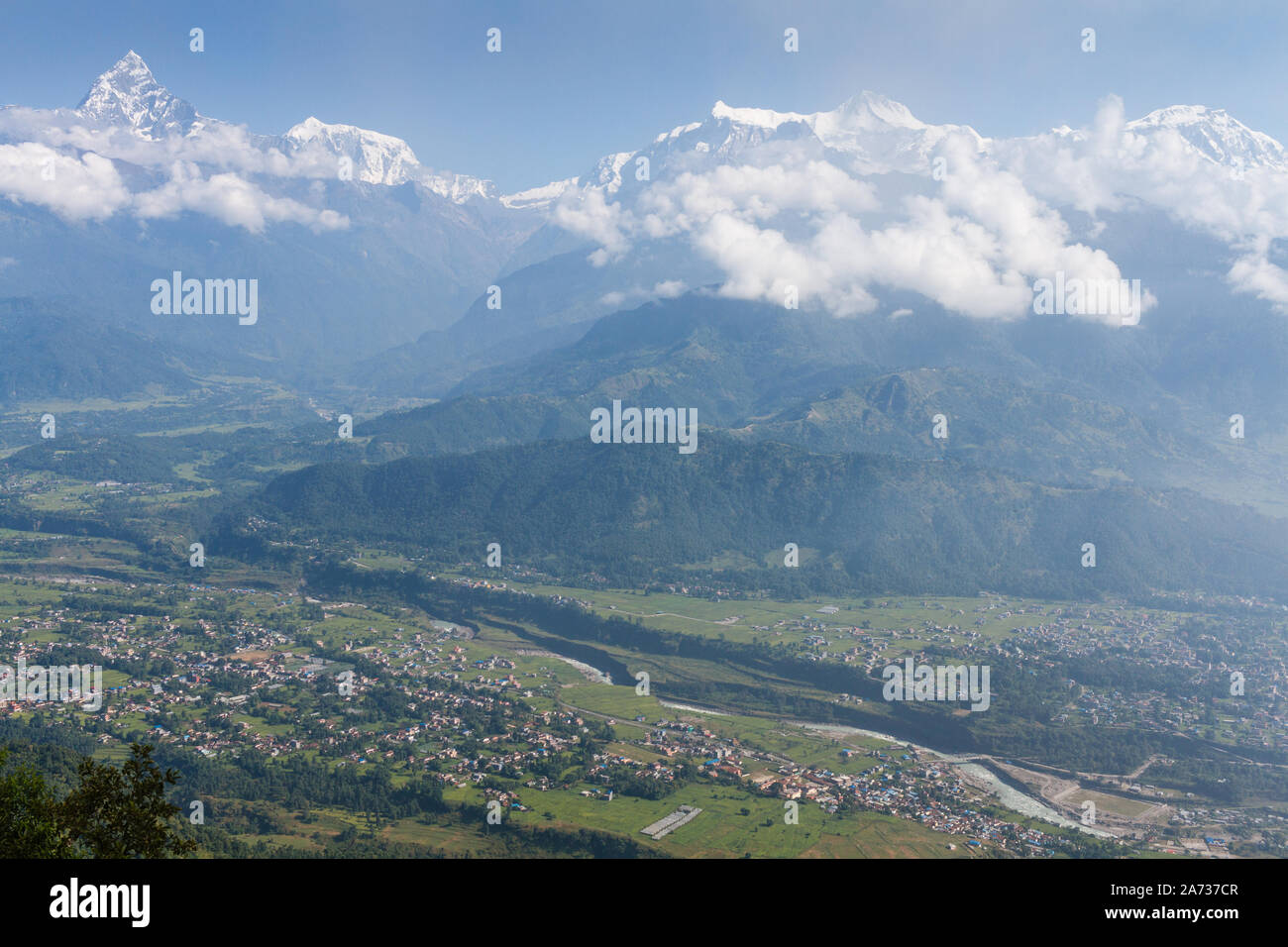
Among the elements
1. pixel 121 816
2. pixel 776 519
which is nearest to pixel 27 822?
pixel 121 816

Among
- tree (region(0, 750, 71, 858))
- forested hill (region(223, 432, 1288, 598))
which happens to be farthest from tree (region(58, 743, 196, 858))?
forested hill (region(223, 432, 1288, 598))

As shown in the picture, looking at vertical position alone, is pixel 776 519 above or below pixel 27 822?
above

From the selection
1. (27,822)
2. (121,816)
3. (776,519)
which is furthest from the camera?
(776,519)

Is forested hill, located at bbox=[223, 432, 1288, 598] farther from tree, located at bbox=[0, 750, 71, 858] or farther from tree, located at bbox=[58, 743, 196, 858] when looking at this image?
tree, located at bbox=[0, 750, 71, 858]

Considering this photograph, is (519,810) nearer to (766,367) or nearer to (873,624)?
(873,624)

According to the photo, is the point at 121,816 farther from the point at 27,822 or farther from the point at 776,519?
the point at 776,519
